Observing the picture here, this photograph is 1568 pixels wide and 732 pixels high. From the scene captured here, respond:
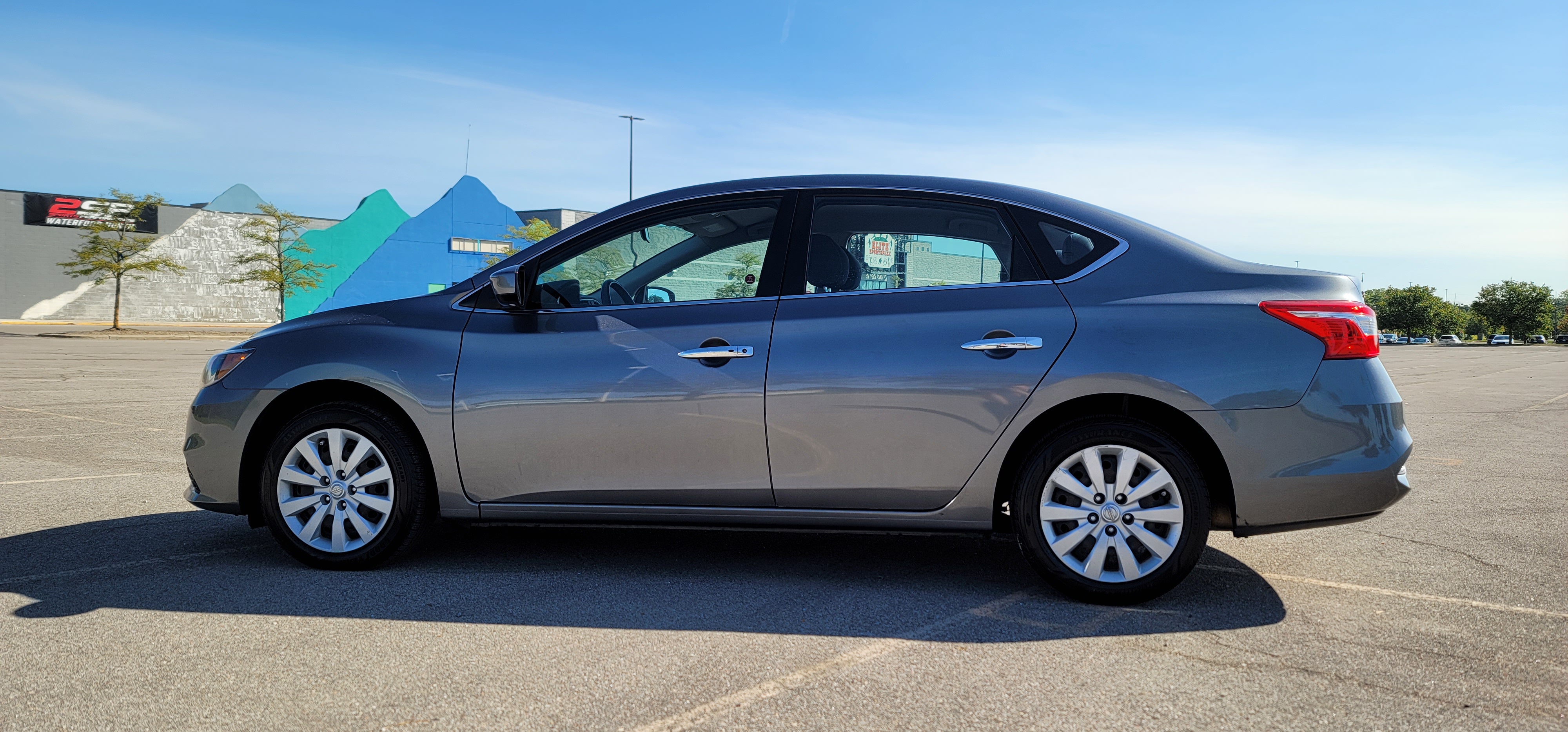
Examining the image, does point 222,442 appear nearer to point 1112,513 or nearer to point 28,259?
Result: point 1112,513

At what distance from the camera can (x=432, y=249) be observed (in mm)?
61844

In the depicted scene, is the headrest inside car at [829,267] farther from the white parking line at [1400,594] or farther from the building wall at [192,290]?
Result: the building wall at [192,290]

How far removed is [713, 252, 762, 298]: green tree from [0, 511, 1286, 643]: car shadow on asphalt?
1156 mm

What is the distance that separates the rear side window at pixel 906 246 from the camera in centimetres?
431

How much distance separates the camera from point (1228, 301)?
4051 millimetres

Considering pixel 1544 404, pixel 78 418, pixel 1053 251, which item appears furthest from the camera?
Result: pixel 1544 404

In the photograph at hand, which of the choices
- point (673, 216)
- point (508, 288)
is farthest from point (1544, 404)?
point (508, 288)

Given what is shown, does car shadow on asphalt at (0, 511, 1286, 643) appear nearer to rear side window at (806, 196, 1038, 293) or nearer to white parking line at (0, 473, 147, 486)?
rear side window at (806, 196, 1038, 293)

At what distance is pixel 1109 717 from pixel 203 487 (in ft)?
12.4

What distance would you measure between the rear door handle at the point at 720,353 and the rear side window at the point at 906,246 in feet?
1.21

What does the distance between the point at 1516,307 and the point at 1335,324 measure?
541 ft

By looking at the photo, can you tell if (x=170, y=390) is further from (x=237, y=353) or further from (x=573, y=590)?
(x=573, y=590)

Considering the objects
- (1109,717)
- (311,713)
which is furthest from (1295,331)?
(311,713)

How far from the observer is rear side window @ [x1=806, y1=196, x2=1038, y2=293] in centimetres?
431
